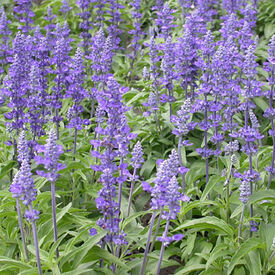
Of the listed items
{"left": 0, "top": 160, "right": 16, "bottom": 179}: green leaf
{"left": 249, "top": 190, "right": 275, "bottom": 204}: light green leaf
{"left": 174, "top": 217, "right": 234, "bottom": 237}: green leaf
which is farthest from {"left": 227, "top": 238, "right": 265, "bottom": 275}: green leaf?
{"left": 0, "top": 160, "right": 16, "bottom": 179}: green leaf

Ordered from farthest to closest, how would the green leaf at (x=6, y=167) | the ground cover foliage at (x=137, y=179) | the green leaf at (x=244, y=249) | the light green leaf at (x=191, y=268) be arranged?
the green leaf at (x=6, y=167)
the light green leaf at (x=191, y=268)
the green leaf at (x=244, y=249)
the ground cover foliage at (x=137, y=179)

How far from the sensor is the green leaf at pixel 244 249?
465 cm

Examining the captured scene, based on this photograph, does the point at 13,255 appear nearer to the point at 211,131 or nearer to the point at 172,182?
the point at 172,182

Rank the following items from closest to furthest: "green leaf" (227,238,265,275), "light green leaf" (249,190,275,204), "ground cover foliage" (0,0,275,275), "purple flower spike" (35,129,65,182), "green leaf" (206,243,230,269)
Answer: "purple flower spike" (35,129,65,182), "ground cover foliage" (0,0,275,275), "green leaf" (227,238,265,275), "green leaf" (206,243,230,269), "light green leaf" (249,190,275,204)

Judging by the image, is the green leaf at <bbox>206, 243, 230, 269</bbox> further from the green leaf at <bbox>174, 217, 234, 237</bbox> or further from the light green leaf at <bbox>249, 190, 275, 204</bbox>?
the light green leaf at <bbox>249, 190, 275, 204</bbox>

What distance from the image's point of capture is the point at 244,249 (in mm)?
4738

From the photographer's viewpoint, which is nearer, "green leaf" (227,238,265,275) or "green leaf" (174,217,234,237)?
"green leaf" (227,238,265,275)

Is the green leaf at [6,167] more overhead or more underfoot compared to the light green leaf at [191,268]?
more overhead

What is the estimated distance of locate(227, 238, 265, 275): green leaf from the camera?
465 cm

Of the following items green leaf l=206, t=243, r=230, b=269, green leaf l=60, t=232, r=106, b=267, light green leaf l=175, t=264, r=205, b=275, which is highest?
green leaf l=60, t=232, r=106, b=267

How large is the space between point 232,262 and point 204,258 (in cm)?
60

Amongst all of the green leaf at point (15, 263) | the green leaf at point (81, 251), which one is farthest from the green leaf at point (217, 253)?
the green leaf at point (15, 263)

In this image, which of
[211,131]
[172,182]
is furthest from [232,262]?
[211,131]

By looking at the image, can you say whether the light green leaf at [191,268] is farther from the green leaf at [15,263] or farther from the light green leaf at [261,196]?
the green leaf at [15,263]
